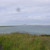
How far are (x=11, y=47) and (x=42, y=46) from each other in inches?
75.9

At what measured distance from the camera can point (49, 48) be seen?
11.7 m

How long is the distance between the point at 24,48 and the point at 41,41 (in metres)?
1.24

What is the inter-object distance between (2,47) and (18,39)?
1.29 metres

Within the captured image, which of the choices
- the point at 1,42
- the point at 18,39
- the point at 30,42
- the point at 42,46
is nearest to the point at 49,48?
the point at 42,46

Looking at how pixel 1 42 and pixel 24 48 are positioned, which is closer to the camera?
pixel 24 48

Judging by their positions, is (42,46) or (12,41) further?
(12,41)

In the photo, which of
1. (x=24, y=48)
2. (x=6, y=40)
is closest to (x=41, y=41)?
(x=24, y=48)

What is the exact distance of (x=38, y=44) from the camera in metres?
11.7

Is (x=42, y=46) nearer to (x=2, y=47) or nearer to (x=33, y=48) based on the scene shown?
(x=33, y=48)

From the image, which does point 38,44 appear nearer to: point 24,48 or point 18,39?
point 24,48

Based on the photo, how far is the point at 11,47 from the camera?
39.1ft

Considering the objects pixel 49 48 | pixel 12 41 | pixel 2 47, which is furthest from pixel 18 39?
pixel 49 48

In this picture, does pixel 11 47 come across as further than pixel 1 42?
No

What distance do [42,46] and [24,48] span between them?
3.61ft
